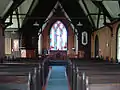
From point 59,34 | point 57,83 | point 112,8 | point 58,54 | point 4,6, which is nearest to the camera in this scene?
point 57,83

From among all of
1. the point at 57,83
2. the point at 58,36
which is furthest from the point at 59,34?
the point at 57,83

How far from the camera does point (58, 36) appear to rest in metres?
26.8

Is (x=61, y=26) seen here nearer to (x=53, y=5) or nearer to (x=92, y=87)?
(x=53, y=5)

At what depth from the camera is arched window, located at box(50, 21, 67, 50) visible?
86.4 ft

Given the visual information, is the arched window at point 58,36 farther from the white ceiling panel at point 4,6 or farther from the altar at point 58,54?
the white ceiling panel at point 4,6

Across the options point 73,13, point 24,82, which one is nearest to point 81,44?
point 73,13

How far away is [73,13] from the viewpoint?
20.5 meters

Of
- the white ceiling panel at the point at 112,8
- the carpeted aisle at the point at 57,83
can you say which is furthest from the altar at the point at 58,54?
the carpeted aisle at the point at 57,83

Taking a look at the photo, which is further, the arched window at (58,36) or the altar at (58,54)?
the arched window at (58,36)

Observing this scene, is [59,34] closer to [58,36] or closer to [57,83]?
[58,36]

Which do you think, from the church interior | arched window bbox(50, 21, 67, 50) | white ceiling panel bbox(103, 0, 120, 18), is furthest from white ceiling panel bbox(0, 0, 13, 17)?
arched window bbox(50, 21, 67, 50)

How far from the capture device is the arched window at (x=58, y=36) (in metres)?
26.3

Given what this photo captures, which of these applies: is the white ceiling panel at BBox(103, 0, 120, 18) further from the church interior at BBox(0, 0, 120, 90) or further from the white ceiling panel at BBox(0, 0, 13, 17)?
the white ceiling panel at BBox(0, 0, 13, 17)

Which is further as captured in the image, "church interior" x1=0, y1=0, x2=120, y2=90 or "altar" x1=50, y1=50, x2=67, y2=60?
"altar" x1=50, y1=50, x2=67, y2=60
